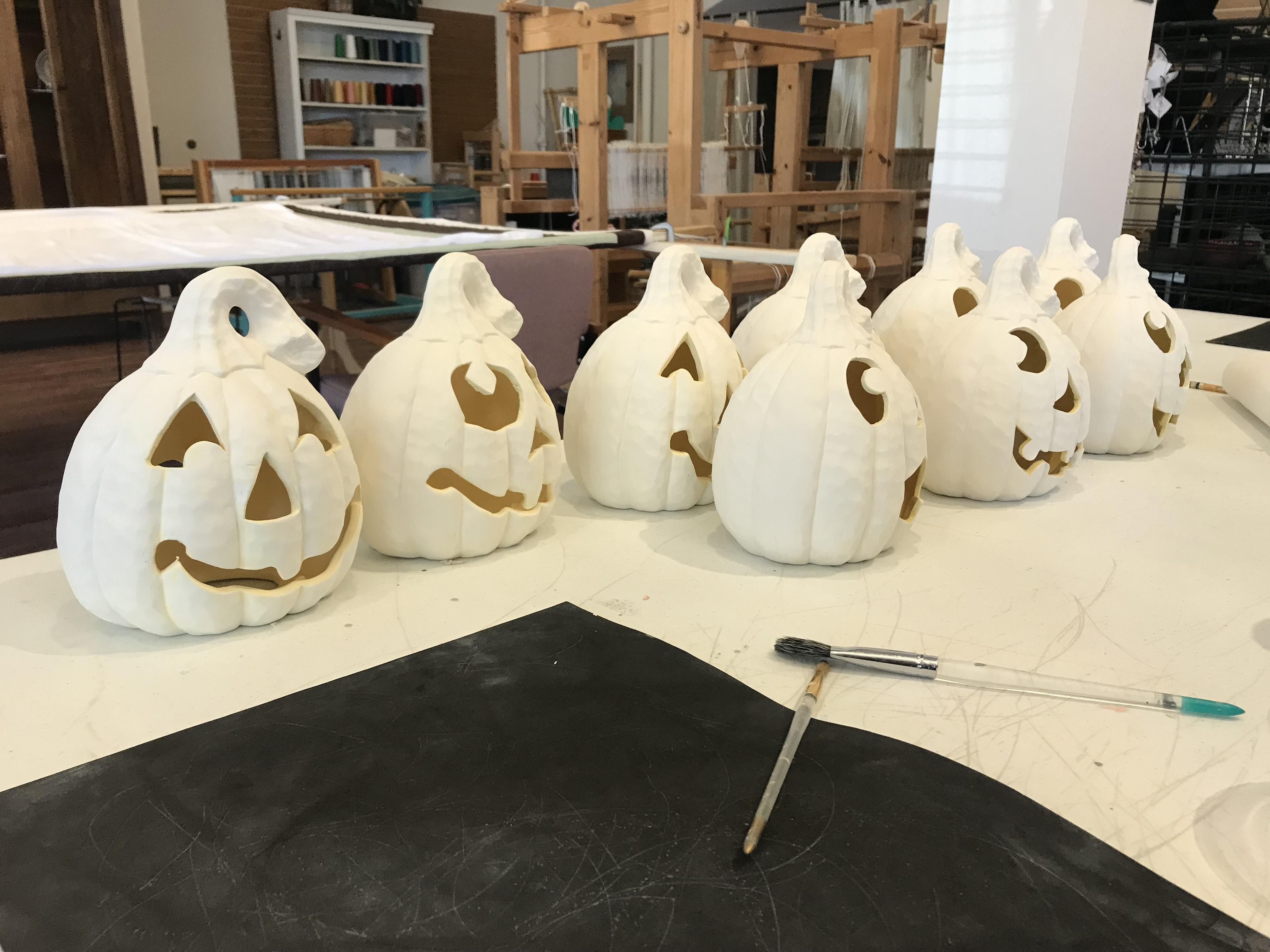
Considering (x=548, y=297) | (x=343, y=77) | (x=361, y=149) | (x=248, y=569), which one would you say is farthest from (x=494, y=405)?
(x=343, y=77)

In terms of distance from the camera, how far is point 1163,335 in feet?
4.22

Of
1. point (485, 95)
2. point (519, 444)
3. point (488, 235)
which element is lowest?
point (519, 444)

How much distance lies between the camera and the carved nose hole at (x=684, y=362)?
1058 millimetres

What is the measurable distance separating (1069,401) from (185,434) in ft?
3.19

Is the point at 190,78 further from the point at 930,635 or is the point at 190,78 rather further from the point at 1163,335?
the point at 930,635

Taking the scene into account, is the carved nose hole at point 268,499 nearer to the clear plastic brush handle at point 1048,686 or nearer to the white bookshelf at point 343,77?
the clear plastic brush handle at point 1048,686

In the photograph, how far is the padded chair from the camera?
2.04 meters

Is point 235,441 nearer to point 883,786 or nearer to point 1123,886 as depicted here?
point 883,786

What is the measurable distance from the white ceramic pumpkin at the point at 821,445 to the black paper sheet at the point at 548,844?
248 millimetres

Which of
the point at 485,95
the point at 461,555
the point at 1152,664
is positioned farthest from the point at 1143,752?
the point at 485,95

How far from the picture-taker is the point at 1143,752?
67 cm

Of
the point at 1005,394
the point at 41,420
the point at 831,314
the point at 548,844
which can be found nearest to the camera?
the point at 548,844

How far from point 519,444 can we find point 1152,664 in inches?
23.7

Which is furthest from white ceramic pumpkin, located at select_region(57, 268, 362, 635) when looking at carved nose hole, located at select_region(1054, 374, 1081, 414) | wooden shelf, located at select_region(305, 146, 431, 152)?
wooden shelf, located at select_region(305, 146, 431, 152)
